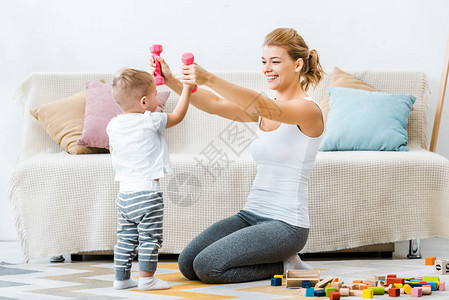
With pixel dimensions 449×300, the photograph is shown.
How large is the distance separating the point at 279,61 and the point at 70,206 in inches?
43.4

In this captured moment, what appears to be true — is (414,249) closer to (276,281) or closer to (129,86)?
(276,281)

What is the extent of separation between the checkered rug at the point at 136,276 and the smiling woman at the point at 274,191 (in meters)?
0.08

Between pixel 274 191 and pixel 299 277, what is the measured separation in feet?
1.04

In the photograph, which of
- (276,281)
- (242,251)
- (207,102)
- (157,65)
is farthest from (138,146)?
(276,281)

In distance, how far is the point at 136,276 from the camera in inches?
91.9

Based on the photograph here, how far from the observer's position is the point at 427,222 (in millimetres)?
2738

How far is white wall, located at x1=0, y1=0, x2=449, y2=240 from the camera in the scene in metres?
3.54

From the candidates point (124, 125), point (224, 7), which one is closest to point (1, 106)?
point (224, 7)

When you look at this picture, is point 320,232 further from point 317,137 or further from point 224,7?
point 224,7

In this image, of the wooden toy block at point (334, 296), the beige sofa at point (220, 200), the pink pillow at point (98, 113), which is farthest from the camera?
the pink pillow at point (98, 113)

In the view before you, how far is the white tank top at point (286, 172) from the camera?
2.23m

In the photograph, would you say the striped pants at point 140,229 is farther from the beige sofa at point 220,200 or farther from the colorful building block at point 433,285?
the colorful building block at point 433,285

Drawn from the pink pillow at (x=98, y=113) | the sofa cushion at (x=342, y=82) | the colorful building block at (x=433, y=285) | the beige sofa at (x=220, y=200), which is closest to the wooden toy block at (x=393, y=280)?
the colorful building block at (x=433, y=285)

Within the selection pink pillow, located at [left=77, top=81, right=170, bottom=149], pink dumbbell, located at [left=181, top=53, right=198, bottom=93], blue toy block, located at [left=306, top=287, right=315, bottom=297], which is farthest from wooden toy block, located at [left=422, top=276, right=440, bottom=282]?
pink pillow, located at [left=77, top=81, right=170, bottom=149]
